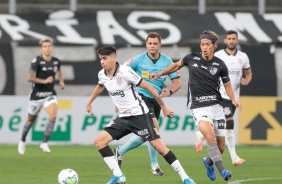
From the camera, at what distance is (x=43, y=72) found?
64.6 feet

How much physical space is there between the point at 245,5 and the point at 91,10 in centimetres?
438

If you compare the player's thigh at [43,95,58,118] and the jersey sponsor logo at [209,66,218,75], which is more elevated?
the jersey sponsor logo at [209,66,218,75]

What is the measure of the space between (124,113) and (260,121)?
1095 centimetres

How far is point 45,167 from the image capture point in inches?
635

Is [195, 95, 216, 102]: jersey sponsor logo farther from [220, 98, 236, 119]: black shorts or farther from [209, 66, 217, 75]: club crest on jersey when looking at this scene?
[220, 98, 236, 119]: black shorts

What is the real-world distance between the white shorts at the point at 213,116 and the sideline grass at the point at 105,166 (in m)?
0.79

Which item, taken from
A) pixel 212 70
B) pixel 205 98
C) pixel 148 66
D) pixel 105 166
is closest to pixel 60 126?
pixel 105 166

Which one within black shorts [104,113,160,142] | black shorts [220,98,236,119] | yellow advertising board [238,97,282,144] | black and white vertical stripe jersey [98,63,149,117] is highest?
black and white vertical stripe jersey [98,63,149,117]

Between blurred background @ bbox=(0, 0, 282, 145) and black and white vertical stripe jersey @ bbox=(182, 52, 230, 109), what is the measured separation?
380 inches

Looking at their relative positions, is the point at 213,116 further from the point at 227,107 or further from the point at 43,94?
the point at 43,94

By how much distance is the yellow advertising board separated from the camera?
23.1 meters

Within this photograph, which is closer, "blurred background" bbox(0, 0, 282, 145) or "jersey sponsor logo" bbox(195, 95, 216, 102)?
"jersey sponsor logo" bbox(195, 95, 216, 102)

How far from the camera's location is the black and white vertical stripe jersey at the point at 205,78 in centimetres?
1323

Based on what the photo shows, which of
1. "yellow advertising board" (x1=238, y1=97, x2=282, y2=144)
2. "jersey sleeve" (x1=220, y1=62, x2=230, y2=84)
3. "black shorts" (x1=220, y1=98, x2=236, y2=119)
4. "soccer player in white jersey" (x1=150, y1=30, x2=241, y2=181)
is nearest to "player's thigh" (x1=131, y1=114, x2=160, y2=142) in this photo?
"soccer player in white jersey" (x1=150, y1=30, x2=241, y2=181)
